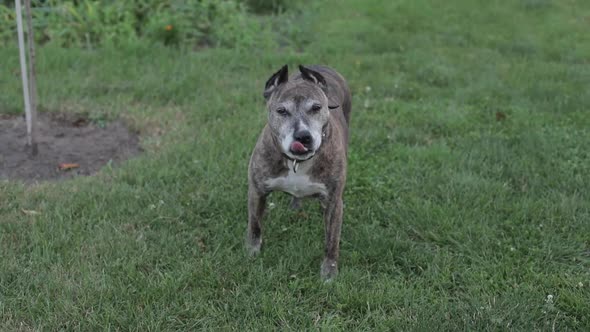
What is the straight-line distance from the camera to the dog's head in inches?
125

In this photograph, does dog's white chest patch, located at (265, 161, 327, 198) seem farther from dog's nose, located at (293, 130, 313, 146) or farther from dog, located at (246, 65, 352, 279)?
dog's nose, located at (293, 130, 313, 146)

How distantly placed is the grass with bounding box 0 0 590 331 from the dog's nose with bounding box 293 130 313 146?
0.90m

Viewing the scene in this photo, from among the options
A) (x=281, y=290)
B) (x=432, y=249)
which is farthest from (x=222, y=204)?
(x=432, y=249)

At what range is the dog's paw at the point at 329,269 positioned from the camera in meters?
3.68

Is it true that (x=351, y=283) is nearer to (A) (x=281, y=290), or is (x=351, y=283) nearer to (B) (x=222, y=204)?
(A) (x=281, y=290)

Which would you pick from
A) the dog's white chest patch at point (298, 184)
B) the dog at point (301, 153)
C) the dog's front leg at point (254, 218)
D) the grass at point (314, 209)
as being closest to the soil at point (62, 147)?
the grass at point (314, 209)

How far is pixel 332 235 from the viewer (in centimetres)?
372

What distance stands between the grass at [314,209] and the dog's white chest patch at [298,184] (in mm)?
461

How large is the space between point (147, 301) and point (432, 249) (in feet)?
6.07

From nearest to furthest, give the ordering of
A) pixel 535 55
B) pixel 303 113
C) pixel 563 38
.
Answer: pixel 303 113 < pixel 535 55 < pixel 563 38

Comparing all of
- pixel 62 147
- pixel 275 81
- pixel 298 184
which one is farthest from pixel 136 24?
Answer: pixel 298 184

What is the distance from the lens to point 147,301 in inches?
132

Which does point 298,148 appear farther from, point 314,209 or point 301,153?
point 314,209

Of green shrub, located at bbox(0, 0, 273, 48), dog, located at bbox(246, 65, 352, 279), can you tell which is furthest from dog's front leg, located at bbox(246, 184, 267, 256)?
green shrub, located at bbox(0, 0, 273, 48)
